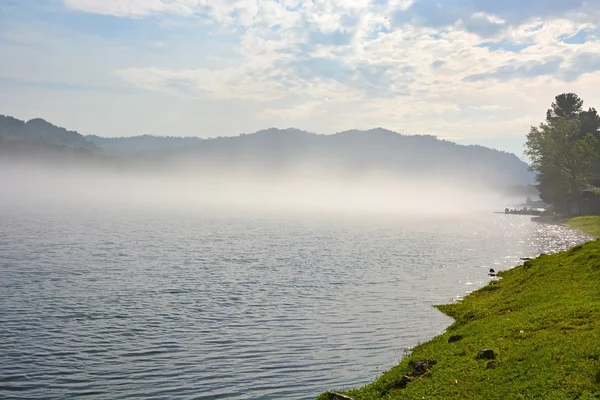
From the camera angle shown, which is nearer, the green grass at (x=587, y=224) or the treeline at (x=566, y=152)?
the green grass at (x=587, y=224)

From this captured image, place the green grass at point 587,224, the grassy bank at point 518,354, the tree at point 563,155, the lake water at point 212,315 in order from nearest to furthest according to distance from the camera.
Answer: the grassy bank at point 518,354, the lake water at point 212,315, the green grass at point 587,224, the tree at point 563,155

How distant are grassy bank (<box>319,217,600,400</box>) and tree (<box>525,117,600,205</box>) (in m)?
138

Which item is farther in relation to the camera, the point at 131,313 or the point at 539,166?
the point at 539,166

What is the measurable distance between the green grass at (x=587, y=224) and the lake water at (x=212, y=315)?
29215 mm

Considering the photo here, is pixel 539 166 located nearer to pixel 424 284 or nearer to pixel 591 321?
pixel 424 284

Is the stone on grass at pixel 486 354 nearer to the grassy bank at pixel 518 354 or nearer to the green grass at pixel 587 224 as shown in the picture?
the grassy bank at pixel 518 354

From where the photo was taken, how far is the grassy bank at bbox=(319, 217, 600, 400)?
68.9ft

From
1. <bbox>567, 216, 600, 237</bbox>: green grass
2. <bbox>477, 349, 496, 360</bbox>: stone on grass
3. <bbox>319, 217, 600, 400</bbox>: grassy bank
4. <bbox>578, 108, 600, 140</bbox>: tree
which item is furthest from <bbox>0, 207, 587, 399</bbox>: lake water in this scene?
<bbox>578, 108, 600, 140</bbox>: tree

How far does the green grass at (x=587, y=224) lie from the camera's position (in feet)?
378

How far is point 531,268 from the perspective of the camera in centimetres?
5288

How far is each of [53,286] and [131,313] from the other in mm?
15151

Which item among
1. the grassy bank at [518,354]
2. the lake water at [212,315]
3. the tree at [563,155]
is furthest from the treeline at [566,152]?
the grassy bank at [518,354]

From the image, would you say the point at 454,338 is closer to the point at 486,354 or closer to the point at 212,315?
the point at 486,354

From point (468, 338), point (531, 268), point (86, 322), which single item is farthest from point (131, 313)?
point (531, 268)
